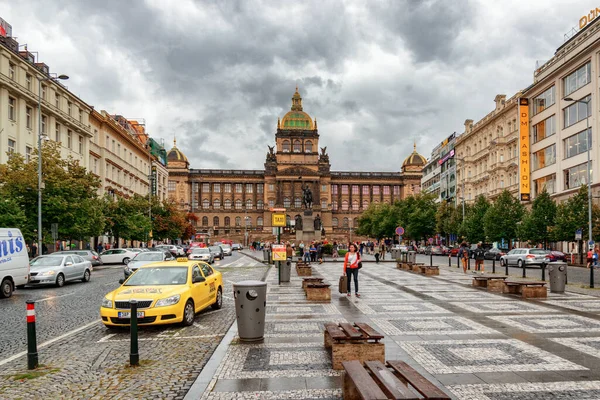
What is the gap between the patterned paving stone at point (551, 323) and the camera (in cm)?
1080

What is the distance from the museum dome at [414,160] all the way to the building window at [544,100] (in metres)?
93.3

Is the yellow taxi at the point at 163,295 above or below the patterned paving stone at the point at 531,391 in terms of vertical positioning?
above

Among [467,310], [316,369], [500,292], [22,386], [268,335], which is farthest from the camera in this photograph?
[500,292]

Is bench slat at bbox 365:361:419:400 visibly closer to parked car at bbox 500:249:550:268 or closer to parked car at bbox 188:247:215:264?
parked car at bbox 500:249:550:268

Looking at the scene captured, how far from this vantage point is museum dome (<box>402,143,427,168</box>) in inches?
5837

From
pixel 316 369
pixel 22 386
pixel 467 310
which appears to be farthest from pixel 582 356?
pixel 22 386

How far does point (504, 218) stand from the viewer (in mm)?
51094

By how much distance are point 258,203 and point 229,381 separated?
136 m

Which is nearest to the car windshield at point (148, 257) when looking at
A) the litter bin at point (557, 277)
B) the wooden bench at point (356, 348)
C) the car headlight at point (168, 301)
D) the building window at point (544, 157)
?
the car headlight at point (168, 301)

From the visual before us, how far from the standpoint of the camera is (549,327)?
1105 cm

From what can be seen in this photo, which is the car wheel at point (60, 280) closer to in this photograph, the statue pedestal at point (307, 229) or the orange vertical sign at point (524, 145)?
the statue pedestal at point (307, 229)

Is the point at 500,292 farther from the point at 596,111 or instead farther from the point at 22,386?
the point at 596,111

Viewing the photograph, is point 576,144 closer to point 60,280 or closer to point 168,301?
point 60,280

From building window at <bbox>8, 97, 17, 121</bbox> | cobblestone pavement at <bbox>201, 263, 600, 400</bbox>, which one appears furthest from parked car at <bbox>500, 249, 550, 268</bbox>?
building window at <bbox>8, 97, 17, 121</bbox>
